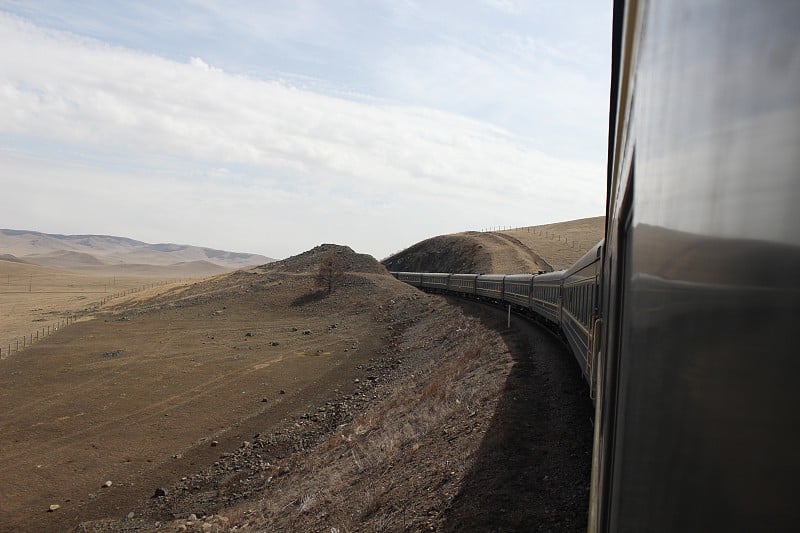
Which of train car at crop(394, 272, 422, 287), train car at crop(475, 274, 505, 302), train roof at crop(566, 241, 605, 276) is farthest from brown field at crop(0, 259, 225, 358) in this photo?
train roof at crop(566, 241, 605, 276)

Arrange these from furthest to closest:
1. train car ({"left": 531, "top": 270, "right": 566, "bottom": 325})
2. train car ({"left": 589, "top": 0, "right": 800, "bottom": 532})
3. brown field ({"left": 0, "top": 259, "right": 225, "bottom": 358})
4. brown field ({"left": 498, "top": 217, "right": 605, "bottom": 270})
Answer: brown field ({"left": 498, "top": 217, "right": 605, "bottom": 270}), brown field ({"left": 0, "top": 259, "right": 225, "bottom": 358}), train car ({"left": 531, "top": 270, "right": 566, "bottom": 325}), train car ({"left": 589, "top": 0, "right": 800, "bottom": 532})

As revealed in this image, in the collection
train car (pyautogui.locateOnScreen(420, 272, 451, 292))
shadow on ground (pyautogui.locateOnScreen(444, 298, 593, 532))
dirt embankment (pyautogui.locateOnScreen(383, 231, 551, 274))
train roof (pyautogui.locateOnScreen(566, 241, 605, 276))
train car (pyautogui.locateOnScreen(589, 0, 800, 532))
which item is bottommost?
shadow on ground (pyautogui.locateOnScreen(444, 298, 593, 532))

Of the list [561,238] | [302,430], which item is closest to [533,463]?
[302,430]

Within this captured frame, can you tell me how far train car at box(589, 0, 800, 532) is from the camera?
2.35ft

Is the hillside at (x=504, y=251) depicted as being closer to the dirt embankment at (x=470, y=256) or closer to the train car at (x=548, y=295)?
the dirt embankment at (x=470, y=256)

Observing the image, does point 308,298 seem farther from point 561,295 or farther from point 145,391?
point 561,295

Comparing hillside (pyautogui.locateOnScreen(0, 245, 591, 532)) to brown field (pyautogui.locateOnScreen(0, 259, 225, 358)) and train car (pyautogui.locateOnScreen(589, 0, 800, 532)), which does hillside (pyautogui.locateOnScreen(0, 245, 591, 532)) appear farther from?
train car (pyautogui.locateOnScreen(589, 0, 800, 532))

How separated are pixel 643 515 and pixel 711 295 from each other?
34.9 inches

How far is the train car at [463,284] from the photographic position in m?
47.8

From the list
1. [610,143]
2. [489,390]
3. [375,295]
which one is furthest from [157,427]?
[375,295]

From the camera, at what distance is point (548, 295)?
23984 millimetres

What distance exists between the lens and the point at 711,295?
38.1 inches

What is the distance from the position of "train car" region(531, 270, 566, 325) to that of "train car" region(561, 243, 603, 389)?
2.39 m

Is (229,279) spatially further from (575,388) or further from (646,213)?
(646,213)
